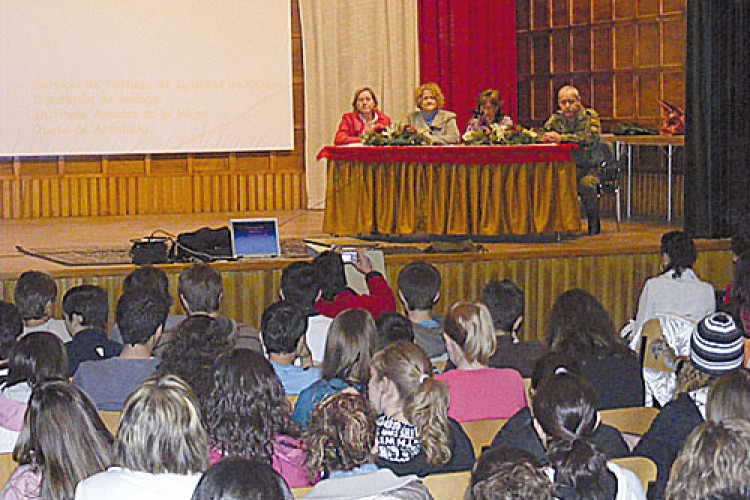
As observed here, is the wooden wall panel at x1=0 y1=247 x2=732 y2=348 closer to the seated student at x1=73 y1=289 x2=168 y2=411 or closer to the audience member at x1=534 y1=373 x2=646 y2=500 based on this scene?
the seated student at x1=73 y1=289 x2=168 y2=411

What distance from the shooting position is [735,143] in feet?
28.1

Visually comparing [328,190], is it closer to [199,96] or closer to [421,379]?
[199,96]

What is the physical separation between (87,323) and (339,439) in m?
2.49

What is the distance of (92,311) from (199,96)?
732 cm

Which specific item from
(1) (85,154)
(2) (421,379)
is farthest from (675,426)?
(1) (85,154)

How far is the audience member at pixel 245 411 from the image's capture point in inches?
123

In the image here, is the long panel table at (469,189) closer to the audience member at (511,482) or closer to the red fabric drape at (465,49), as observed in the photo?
the red fabric drape at (465,49)

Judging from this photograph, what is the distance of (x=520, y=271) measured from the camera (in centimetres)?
802

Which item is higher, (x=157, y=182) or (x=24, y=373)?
(x=157, y=182)

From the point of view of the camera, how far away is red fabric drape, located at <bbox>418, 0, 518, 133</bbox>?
12805 millimetres

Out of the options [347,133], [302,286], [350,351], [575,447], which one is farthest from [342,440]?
[347,133]

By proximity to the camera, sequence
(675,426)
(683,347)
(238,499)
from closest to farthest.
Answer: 1. (238,499)
2. (675,426)
3. (683,347)

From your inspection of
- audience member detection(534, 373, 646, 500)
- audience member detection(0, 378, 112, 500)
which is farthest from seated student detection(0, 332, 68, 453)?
audience member detection(534, 373, 646, 500)

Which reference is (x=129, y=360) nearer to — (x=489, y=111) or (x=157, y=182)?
(x=489, y=111)
